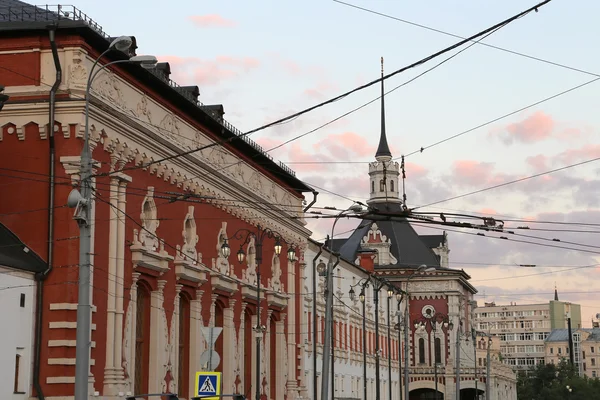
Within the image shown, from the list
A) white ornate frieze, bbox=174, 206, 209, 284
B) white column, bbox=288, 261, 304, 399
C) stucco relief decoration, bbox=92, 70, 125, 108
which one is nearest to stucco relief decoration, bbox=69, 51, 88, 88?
stucco relief decoration, bbox=92, 70, 125, 108

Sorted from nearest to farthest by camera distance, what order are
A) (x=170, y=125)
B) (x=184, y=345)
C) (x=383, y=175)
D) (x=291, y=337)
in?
(x=170, y=125), (x=184, y=345), (x=291, y=337), (x=383, y=175)

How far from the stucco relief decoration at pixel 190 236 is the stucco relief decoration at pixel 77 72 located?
938 centimetres

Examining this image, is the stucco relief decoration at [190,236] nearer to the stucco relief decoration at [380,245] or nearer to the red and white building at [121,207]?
the red and white building at [121,207]

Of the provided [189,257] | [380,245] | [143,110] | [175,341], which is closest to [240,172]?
[189,257]

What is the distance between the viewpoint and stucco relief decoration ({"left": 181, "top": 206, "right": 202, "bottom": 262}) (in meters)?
37.7

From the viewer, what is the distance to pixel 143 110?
111ft

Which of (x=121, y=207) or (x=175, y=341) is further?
(x=175, y=341)

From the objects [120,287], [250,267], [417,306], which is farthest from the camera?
[417,306]

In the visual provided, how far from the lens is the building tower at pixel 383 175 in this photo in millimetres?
104125

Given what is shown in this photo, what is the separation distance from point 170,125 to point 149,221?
361 centimetres

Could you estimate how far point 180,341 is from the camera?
1510 inches

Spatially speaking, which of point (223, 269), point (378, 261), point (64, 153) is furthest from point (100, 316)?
point (378, 261)

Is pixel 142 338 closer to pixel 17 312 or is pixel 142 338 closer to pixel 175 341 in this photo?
pixel 175 341

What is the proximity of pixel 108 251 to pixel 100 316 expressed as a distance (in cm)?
189
